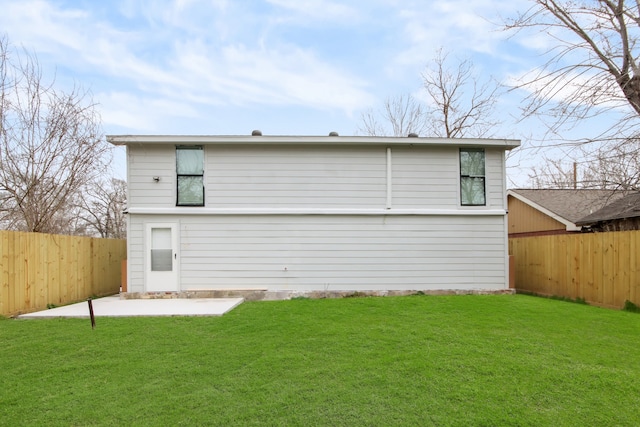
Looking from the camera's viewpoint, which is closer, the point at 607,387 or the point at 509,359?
the point at 607,387

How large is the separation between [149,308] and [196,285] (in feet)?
4.32

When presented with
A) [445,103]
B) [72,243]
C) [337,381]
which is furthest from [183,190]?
[445,103]

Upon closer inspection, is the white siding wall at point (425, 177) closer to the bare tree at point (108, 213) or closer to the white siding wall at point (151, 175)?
the white siding wall at point (151, 175)

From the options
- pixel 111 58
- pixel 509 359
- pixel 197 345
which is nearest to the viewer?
pixel 509 359

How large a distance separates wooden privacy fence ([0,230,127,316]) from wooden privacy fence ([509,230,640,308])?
11.2 meters

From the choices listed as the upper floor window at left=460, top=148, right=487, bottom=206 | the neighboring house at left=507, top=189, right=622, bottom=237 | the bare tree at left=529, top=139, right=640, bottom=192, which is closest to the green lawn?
the bare tree at left=529, top=139, right=640, bottom=192

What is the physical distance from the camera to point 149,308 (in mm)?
6336

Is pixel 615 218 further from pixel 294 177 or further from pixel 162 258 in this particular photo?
pixel 162 258

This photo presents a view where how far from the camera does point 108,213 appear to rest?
19.2m

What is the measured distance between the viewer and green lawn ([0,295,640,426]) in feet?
8.75

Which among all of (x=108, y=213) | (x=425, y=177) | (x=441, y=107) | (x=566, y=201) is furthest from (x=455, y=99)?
(x=108, y=213)

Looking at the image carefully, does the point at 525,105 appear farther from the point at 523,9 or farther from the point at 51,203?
the point at 51,203

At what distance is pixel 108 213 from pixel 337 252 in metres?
16.9

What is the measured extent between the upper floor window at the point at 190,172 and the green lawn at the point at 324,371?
3149 millimetres
